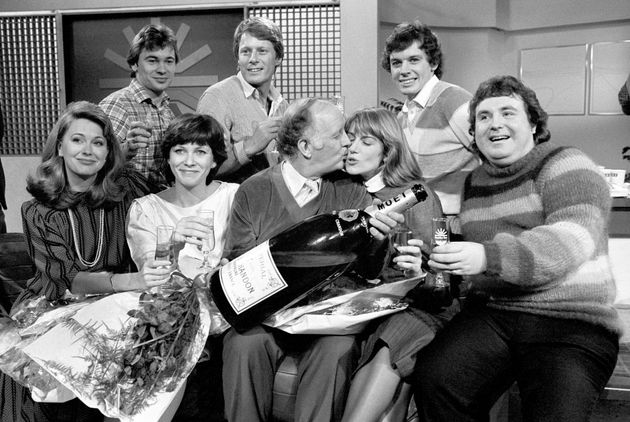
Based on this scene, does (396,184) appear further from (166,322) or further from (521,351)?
(166,322)

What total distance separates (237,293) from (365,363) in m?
0.44

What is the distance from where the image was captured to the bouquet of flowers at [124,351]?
163cm

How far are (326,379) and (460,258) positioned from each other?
1.72 feet

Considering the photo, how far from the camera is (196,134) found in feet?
7.09

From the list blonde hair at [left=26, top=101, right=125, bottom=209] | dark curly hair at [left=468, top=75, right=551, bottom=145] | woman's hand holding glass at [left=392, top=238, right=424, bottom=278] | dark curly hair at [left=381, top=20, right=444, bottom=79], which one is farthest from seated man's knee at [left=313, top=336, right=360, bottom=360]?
dark curly hair at [left=381, top=20, right=444, bottom=79]

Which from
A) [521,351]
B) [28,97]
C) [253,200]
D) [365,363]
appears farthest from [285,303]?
[28,97]

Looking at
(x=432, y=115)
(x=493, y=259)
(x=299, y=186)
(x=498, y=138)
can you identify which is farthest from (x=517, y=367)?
(x=432, y=115)

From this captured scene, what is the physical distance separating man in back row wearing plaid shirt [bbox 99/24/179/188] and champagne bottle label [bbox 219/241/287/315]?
971mm

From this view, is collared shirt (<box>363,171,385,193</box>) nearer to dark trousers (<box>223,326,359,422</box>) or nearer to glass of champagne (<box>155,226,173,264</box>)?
dark trousers (<box>223,326,359,422</box>)

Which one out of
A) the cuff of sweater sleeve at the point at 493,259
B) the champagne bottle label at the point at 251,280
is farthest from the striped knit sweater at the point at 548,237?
the champagne bottle label at the point at 251,280

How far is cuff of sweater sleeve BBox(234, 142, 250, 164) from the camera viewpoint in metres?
2.37

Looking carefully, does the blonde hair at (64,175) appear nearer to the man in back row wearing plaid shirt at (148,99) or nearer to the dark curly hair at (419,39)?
the man in back row wearing plaid shirt at (148,99)

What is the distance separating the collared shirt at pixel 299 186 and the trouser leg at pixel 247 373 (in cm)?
49

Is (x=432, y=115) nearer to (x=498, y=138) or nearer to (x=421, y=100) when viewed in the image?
(x=421, y=100)
